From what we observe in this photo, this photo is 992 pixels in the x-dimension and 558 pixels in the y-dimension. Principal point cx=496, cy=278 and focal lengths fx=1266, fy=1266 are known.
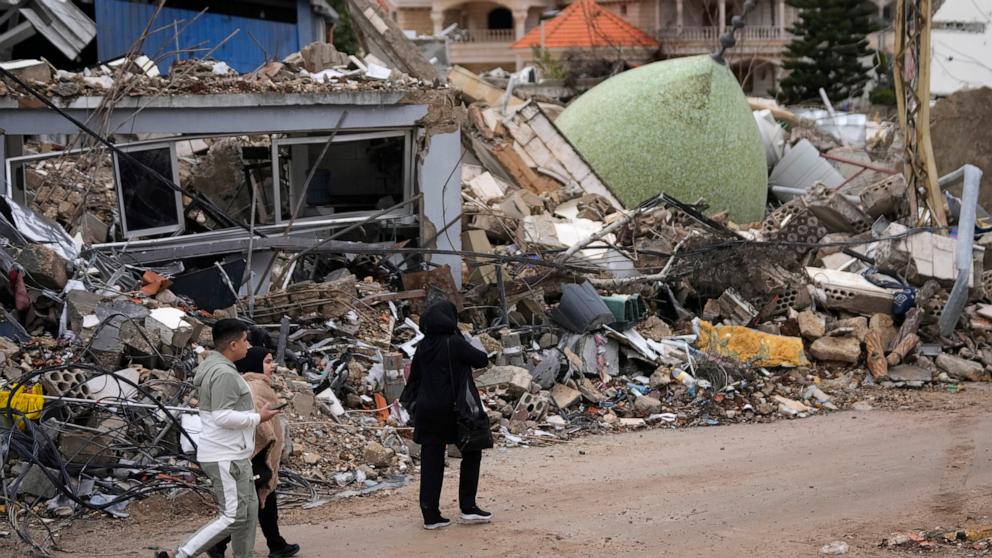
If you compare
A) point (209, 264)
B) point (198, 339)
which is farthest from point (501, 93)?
point (198, 339)

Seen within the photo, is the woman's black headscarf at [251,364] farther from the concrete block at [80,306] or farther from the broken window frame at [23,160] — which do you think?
the broken window frame at [23,160]

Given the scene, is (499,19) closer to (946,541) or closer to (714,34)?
(714,34)

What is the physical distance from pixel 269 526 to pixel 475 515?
1310 millimetres

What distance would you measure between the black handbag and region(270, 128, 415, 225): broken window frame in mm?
5985

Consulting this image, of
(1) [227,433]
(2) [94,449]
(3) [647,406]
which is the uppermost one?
(1) [227,433]

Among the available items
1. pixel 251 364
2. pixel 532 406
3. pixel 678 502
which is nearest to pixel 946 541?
pixel 678 502

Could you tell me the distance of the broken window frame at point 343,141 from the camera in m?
12.8

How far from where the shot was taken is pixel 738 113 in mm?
19219

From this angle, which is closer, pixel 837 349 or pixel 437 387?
pixel 437 387

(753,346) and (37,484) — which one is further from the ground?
(37,484)

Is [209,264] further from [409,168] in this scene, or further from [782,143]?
[782,143]

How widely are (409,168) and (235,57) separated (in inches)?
329

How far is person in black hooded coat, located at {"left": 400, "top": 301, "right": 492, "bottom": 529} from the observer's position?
710 centimetres

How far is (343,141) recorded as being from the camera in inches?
517
